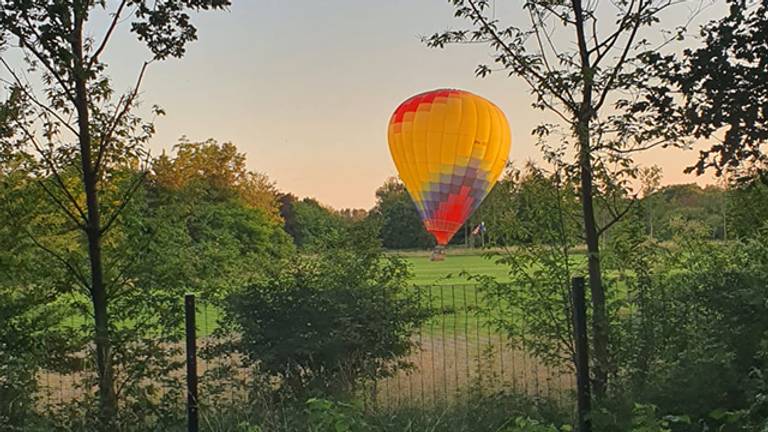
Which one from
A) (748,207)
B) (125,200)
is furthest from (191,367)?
(748,207)

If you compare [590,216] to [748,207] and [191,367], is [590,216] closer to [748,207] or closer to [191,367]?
[748,207]

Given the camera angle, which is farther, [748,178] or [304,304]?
[304,304]

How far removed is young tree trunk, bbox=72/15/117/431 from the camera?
464 cm

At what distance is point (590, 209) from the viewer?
4.88m

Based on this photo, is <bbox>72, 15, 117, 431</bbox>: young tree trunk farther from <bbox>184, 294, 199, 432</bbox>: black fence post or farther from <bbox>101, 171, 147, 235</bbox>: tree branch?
<bbox>184, 294, 199, 432</bbox>: black fence post

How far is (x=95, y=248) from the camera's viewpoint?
482cm

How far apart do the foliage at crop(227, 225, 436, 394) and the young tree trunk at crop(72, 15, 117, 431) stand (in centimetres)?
99

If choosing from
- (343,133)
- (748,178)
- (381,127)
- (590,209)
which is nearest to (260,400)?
(590,209)

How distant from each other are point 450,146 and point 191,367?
48.8 ft

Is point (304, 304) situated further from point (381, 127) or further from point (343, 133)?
point (343, 133)

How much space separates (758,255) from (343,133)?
2208 centimetres

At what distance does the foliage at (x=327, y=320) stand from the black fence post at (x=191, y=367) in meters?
1.35

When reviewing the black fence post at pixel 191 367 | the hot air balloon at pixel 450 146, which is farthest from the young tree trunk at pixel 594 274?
the hot air balloon at pixel 450 146

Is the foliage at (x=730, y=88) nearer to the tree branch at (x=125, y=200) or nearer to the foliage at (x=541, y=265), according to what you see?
the foliage at (x=541, y=265)
